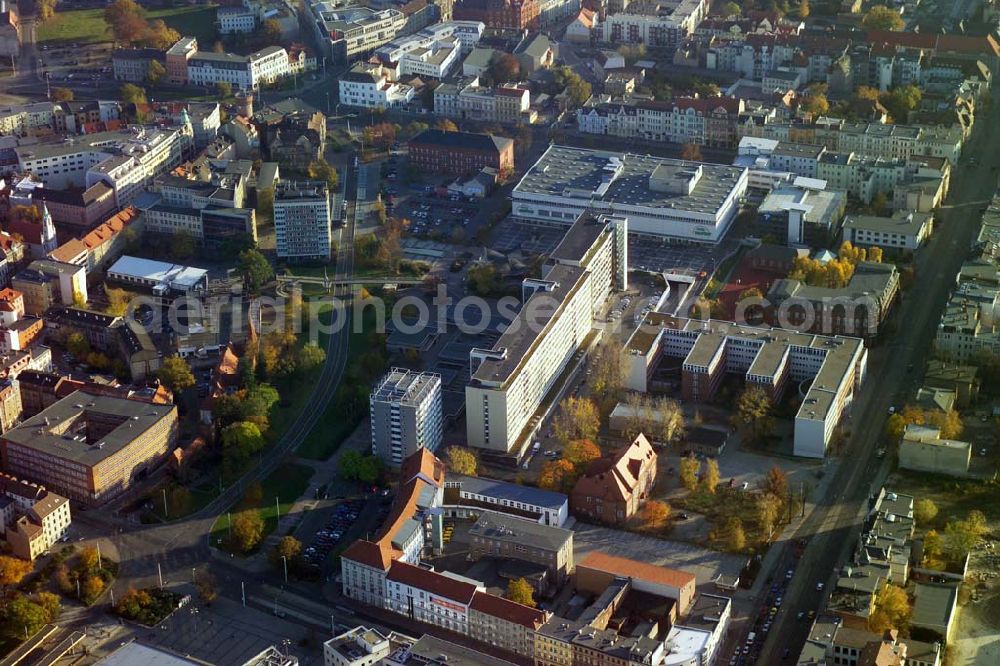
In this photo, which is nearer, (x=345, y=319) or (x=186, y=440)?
(x=186, y=440)

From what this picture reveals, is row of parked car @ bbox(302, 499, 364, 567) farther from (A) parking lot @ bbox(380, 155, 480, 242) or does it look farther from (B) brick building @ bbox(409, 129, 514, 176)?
(B) brick building @ bbox(409, 129, 514, 176)

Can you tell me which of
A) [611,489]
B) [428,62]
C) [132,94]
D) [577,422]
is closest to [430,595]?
[611,489]

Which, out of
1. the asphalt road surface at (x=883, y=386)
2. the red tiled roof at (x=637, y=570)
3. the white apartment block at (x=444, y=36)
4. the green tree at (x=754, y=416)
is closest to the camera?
the red tiled roof at (x=637, y=570)

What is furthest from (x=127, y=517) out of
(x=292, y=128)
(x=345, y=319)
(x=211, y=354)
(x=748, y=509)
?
(x=292, y=128)

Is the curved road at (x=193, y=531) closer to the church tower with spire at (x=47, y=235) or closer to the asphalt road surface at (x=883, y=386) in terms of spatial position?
the church tower with spire at (x=47, y=235)

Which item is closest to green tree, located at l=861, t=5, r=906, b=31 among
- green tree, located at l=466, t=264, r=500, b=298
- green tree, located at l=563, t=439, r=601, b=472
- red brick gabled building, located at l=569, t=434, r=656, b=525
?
green tree, located at l=466, t=264, r=500, b=298

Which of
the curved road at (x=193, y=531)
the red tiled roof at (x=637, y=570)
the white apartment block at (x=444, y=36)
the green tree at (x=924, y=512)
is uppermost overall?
the white apartment block at (x=444, y=36)

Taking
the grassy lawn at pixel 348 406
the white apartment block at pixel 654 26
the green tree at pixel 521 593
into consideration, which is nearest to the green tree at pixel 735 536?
the green tree at pixel 521 593

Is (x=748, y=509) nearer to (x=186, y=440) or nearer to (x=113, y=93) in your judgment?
(x=186, y=440)
